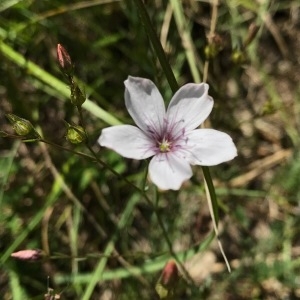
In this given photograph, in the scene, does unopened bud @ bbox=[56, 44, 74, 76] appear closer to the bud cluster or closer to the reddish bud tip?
the bud cluster

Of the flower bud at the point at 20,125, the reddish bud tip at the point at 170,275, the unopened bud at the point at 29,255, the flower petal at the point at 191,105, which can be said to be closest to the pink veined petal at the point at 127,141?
the flower petal at the point at 191,105

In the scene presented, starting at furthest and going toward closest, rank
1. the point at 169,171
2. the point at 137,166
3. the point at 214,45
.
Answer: the point at 137,166
the point at 214,45
the point at 169,171

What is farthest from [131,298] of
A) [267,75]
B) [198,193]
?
[267,75]

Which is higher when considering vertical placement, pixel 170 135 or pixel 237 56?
pixel 237 56

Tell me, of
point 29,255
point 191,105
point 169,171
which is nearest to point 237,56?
point 191,105

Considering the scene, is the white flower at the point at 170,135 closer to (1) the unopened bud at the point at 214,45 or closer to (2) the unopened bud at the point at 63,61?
(2) the unopened bud at the point at 63,61

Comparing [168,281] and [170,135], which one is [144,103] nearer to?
[170,135]

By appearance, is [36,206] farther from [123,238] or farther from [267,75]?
[267,75]

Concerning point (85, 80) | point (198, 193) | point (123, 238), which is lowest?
point (123, 238)
